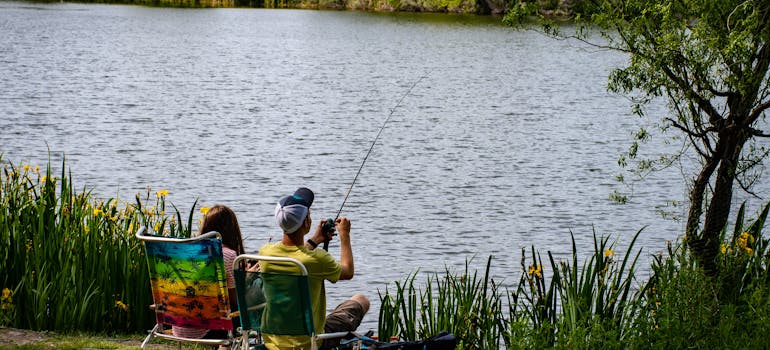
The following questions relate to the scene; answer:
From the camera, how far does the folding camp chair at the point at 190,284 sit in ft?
19.5

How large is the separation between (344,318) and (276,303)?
0.79 meters

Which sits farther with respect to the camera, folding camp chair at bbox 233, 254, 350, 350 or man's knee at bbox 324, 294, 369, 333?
man's knee at bbox 324, 294, 369, 333

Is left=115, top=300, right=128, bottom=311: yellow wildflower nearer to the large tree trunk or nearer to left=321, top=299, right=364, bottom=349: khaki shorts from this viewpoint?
left=321, top=299, right=364, bottom=349: khaki shorts

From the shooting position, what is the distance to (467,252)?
13922mm

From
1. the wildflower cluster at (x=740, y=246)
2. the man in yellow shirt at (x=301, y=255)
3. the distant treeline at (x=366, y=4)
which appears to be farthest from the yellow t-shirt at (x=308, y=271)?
the distant treeline at (x=366, y=4)

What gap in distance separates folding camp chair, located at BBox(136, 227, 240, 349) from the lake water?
333 centimetres

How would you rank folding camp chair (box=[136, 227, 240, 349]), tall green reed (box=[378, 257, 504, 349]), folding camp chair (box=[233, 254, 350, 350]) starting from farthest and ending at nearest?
tall green reed (box=[378, 257, 504, 349]) → folding camp chair (box=[136, 227, 240, 349]) → folding camp chair (box=[233, 254, 350, 350])

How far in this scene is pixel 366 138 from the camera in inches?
973

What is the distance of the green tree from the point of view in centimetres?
801

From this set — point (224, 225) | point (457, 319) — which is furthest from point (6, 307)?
point (457, 319)

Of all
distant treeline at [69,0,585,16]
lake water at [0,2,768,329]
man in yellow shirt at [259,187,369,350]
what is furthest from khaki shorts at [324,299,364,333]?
distant treeline at [69,0,585,16]

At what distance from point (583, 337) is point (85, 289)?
3.52 m

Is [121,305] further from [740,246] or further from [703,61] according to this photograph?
[703,61]

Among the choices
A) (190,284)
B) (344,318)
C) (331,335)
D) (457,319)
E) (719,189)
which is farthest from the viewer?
(719,189)
